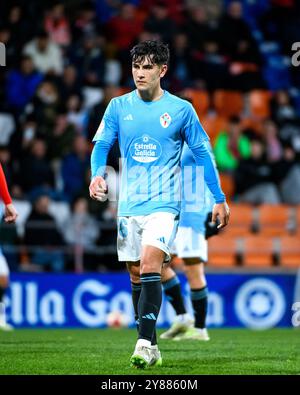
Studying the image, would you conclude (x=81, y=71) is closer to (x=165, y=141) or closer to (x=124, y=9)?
(x=124, y=9)

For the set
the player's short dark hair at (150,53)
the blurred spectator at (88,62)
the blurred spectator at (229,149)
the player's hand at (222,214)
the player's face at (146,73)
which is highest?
the blurred spectator at (88,62)

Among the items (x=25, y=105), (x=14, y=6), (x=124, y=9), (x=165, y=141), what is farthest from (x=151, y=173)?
(x=124, y=9)

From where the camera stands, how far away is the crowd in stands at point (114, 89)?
631 inches

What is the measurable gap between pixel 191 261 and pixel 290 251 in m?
6.23

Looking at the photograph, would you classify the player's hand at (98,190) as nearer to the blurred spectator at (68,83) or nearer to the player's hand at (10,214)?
the player's hand at (10,214)

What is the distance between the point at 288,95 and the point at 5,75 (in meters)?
6.02

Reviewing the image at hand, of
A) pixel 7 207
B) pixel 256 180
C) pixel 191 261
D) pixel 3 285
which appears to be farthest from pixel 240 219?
pixel 7 207

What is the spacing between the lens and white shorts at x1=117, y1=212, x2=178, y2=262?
7.57 m

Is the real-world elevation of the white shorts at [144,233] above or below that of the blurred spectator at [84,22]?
below

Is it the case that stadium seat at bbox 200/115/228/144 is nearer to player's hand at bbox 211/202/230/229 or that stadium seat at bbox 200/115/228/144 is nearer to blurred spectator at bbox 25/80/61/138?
blurred spectator at bbox 25/80/61/138

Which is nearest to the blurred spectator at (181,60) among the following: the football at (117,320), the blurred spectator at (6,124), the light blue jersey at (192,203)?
the blurred spectator at (6,124)

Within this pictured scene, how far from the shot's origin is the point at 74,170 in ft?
53.6

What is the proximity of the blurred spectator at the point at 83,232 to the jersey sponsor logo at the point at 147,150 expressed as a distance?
A: 7.69 meters

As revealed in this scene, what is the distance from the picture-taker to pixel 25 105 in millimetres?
17375
